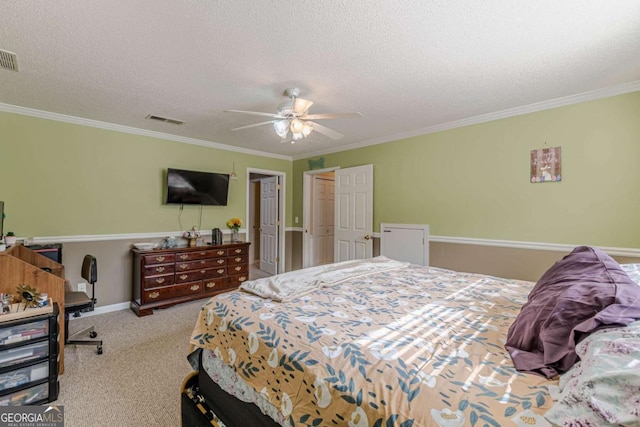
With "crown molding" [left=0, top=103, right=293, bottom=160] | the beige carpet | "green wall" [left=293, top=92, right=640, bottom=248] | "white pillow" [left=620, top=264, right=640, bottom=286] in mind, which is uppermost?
"crown molding" [left=0, top=103, right=293, bottom=160]

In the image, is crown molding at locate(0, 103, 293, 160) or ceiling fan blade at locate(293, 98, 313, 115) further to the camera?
crown molding at locate(0, 103, 293, 160)

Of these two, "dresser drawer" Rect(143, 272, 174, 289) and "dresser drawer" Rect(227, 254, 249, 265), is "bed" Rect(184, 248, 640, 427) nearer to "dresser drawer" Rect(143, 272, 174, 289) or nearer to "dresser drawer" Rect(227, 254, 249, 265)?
"dresser drawer" Rect(143, 272, 174, 289)

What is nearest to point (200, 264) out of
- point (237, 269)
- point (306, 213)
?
point (237, 269)

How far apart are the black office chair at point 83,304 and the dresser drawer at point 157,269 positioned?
70cm

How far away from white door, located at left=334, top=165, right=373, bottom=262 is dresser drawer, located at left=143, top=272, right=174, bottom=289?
2546 mm

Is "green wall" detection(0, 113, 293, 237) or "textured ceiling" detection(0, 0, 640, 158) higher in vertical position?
"textured ceiling" detection(0, 0, 640, 158)

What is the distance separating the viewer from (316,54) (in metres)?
2.00

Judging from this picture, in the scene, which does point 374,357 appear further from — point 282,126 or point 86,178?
point 86,178

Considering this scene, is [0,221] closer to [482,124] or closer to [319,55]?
[319,55]

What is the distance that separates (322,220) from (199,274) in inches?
98.2

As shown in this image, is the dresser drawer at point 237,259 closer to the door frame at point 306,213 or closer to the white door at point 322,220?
the door frame at point 306,213

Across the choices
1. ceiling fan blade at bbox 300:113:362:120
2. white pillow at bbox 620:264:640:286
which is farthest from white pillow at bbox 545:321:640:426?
ceiling fan blade at bbox 300:113:362:120

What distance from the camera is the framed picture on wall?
2.81m

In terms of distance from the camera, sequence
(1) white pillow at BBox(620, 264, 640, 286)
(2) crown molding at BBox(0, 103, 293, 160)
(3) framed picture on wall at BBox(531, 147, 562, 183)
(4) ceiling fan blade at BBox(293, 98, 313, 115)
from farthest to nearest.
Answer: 1. (2) crown molding at BBox(0, 103, 293, 160)
2. (3) framed picture on wall at BBox(531, 147, 562, 183)
3. (4) ceiling fan blade at BBox(293, 98, 313, 115)
4. (1) white pillow at BBox(620, 264, 640, 286)
